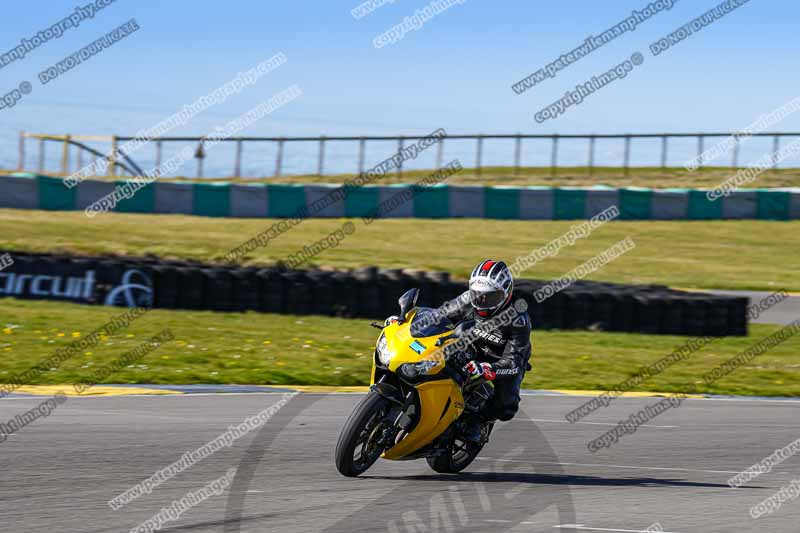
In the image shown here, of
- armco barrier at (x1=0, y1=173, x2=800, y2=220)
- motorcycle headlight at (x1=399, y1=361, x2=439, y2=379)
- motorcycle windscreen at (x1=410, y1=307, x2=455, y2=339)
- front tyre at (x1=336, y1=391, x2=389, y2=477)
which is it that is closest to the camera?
front tyre at (x1=336, y1=391, x2=389, y2=477)

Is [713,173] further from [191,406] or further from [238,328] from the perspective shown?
[191,406]

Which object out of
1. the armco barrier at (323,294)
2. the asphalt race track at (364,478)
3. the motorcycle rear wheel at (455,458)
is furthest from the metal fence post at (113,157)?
the motorcycle rear wheel at (455,458)

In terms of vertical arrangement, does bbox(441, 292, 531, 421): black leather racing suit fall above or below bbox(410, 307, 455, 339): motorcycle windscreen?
below

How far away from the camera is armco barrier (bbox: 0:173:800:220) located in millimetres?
30359

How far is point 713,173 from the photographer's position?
38719 mm

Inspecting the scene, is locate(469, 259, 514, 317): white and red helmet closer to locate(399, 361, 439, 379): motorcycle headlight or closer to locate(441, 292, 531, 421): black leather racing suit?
locate(441, 292, 531, 421): black leather racing suit

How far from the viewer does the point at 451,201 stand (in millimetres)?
31188

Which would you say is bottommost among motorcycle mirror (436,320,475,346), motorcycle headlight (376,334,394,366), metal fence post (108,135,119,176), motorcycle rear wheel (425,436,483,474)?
motorcycle rear wheel (425,436,483,474)

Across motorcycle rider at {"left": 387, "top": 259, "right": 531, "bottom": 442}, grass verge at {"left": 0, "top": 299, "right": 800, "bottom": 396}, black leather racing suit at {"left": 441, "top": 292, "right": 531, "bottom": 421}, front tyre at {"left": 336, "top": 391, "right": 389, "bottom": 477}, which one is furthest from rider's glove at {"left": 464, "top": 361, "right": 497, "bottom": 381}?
grass verge at {"left": 0, "top": 299, "right": 800, "bottom": 396}

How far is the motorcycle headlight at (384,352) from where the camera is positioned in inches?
299

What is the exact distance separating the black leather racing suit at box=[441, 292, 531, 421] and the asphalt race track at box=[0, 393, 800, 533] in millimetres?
577

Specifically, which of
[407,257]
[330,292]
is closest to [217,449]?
[330,292]

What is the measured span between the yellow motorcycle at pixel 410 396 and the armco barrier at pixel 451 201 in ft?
75.3

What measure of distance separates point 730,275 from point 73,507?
2190 centimetres
